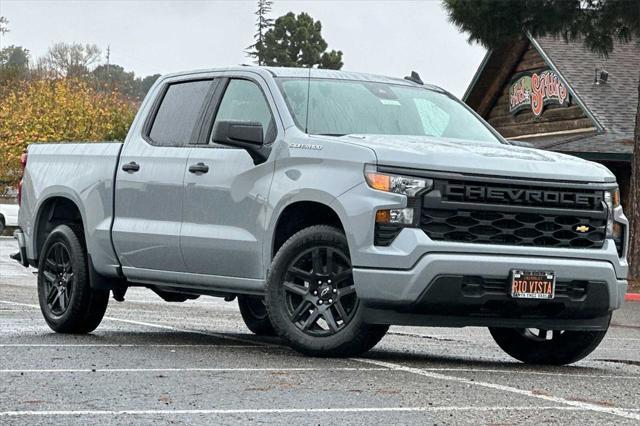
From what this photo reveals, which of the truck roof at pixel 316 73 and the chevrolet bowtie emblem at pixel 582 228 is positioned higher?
the truck roof at pixel 316 73

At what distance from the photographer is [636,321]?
56.1ft

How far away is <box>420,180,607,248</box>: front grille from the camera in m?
8.98

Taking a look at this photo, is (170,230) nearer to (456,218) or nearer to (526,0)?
(456,218)

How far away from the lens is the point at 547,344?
10.3 m

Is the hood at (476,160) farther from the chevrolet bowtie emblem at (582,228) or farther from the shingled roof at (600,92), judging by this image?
the shingled roof at (600,92)

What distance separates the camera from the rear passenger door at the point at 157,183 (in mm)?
10594

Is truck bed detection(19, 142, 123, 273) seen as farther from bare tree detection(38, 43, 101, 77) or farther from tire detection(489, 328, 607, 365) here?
bare tree detection(38, 43, 101, 77)

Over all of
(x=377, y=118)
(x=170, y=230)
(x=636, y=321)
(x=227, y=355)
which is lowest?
(x=636, y=321)

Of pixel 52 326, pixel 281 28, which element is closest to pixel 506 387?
pixel 52 326

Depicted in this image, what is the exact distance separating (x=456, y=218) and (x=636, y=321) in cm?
864

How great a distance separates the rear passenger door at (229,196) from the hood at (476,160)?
786 mm

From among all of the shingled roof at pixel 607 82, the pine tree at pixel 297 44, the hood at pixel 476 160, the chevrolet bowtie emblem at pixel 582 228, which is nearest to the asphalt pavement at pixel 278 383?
the chevrolet bowtie emblem at pixel 582 228

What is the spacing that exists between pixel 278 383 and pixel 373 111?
301cm

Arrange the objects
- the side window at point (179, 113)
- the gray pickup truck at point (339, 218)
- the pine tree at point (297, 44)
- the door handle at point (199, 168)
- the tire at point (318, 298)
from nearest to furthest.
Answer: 1. the gray pickup truck at point (339, 218)
2. the tire at point (318, 298)
3. the door handle at point (199, 168)
4. the side window at point (179, 113)
5. the pine tree at point (297, 44)
